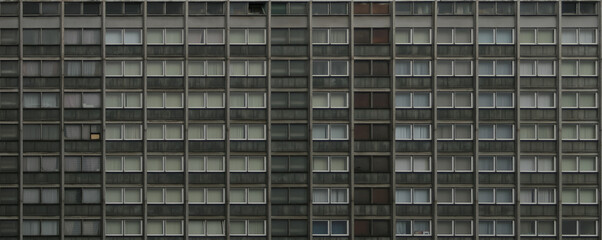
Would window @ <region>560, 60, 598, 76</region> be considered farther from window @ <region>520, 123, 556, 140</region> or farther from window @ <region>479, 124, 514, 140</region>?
window @ <region>479, 124, 514, 140</region>

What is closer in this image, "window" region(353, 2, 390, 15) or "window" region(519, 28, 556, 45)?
"window" region(353, 2, 390, 15)

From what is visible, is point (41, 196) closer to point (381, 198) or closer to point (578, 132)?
point (381, 198)

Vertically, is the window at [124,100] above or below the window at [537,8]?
below

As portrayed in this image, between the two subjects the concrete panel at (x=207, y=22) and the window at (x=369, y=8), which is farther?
the window at (x=369, y=8)

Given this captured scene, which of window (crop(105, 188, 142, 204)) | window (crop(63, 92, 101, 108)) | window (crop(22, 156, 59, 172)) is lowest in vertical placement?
window (crop(105, 188, 142, 204))

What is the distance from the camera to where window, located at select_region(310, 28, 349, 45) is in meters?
65.9

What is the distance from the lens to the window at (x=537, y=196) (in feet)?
217

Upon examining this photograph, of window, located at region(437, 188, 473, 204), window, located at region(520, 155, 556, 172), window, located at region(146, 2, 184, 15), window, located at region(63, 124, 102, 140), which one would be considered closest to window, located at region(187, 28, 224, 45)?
window, located at region(146, 2, 184, 15)

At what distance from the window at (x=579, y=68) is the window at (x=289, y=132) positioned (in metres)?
17.3

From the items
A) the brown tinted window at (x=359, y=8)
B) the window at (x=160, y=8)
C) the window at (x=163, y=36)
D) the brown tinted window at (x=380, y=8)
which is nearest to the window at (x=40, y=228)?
the window at (x=163, y=36)

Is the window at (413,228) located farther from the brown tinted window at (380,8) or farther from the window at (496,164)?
the brown tinted window at (380,8)

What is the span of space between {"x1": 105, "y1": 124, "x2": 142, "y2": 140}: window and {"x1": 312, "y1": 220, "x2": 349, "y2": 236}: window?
12807mm

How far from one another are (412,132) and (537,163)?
8.40 metres

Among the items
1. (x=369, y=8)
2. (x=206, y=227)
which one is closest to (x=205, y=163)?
(x=206, y=227)
